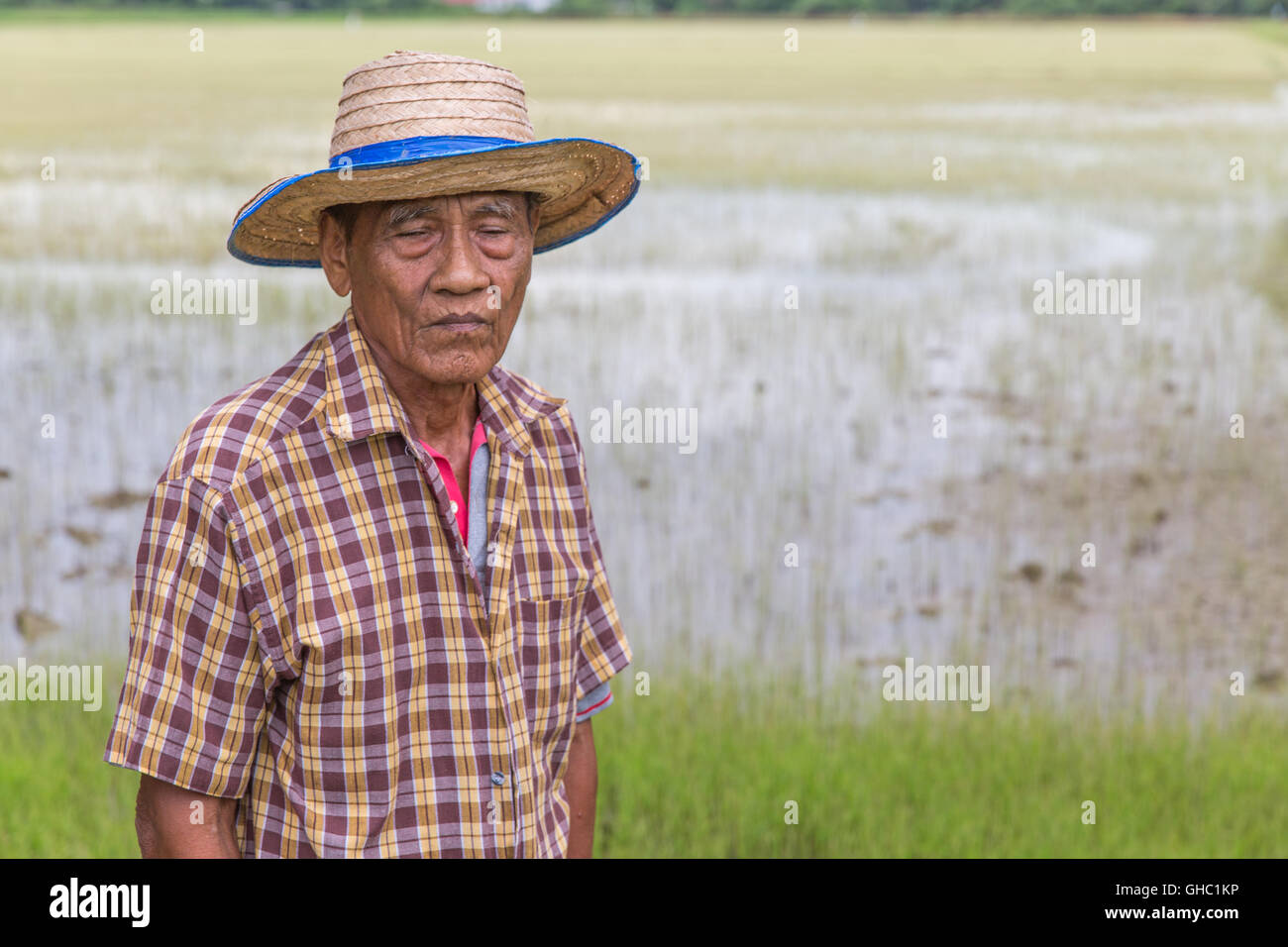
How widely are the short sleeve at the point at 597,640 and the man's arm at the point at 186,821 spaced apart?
0.60 metres

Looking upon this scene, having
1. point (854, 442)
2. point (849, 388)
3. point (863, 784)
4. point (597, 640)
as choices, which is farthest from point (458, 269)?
point (849, 388)

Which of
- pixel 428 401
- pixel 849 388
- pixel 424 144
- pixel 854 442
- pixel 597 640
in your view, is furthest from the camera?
pixel 849 388

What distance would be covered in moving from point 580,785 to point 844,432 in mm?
5111

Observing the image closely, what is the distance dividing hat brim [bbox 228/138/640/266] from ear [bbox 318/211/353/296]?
0.10 ft

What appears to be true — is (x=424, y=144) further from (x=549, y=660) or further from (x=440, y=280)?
(x=549, y=660)

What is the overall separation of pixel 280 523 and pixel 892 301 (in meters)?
7.74

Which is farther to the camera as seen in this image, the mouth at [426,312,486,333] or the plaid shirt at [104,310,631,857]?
the mouth at [426,312,486,333]

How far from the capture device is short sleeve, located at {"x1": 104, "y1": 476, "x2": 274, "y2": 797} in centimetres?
183

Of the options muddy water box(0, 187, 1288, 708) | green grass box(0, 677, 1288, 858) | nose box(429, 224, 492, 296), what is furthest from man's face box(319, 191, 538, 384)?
muddy water box(0, 187, 1288, 708)

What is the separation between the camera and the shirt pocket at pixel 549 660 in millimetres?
2104

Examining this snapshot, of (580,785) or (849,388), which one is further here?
(849,388)

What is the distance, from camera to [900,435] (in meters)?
7.35

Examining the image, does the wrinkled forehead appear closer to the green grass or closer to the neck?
the neck

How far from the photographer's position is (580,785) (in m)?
2.34
